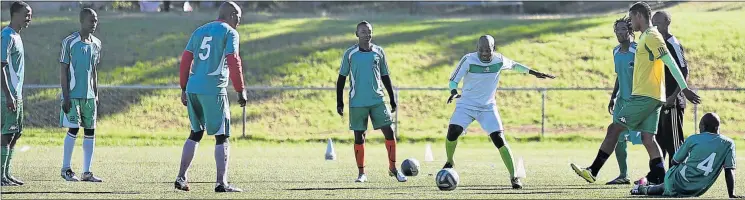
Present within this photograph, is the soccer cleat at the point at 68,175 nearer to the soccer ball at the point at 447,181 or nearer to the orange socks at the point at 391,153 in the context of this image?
the orange socks at the point at 391,153

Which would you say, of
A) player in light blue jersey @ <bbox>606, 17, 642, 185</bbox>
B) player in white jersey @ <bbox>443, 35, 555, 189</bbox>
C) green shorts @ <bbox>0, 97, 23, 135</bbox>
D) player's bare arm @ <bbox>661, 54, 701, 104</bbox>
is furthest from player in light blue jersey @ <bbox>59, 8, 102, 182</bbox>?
player's bare arm @ <bbox>661, 54, 701, 104</bbox>

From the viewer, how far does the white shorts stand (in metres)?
12.4

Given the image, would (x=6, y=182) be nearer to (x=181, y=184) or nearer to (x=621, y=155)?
(x=181, y=184)

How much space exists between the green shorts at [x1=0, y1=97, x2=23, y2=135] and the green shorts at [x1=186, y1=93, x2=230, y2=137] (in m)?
1.89

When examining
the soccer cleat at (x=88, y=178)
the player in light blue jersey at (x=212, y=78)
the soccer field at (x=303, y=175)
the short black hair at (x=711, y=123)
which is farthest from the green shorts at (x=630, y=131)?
the soccer cleat at (x=88, y=178)

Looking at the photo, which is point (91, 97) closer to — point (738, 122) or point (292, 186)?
point (292, 186)

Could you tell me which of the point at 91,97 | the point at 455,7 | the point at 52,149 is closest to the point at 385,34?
the point at 455,7

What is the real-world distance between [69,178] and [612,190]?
18.8ft

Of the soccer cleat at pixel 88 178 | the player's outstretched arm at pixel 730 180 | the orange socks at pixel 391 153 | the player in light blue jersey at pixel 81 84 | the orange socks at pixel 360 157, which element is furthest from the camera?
the orange socks at pixel 391 153

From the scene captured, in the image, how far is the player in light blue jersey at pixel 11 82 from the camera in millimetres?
11641

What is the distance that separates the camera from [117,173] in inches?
560

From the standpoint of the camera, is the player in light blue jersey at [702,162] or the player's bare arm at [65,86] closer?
the player in light blue jersey at [702,162]

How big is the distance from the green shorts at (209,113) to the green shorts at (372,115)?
7.61 feet

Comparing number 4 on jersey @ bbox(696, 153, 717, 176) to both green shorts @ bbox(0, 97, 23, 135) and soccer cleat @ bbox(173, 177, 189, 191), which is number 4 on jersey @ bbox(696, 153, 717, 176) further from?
green shorts @ bbox(0, 97, 23, 135)
